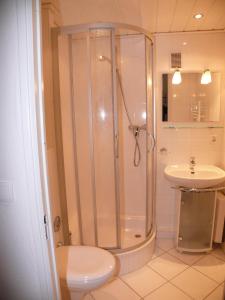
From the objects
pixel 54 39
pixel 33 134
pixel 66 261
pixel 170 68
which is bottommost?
pixel 66 261

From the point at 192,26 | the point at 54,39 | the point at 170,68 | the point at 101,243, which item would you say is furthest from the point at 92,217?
the point at 192,26

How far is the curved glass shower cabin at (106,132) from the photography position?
5.87 feet

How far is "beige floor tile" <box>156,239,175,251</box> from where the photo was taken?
2.29 meters

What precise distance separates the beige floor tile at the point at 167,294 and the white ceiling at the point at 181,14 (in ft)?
7.96

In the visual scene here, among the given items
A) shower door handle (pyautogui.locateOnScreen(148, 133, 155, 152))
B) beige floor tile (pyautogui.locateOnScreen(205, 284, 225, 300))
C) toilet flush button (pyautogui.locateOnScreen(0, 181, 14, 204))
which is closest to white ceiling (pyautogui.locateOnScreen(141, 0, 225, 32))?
shower door handle (pyautogui.locateOnScreen(148, 133, 155, 152))

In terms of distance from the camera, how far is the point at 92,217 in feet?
6.37

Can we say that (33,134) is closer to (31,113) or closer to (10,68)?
(31,113)

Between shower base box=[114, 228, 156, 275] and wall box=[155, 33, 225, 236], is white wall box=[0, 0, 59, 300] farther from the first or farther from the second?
wall box=[155, 33, 225, 236]

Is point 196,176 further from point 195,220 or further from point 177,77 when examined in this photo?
point 177,77

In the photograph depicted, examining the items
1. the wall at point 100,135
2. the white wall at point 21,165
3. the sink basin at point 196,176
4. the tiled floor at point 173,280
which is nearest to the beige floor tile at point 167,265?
the tiled floor at point 173,280

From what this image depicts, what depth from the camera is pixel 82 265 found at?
4.44 ft

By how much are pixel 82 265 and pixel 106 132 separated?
131 cm

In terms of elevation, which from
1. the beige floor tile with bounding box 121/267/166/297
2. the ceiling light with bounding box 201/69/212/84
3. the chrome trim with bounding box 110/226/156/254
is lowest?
the beige floor tile with bounding box 121/267/166/297

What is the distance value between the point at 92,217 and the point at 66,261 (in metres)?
0.58
